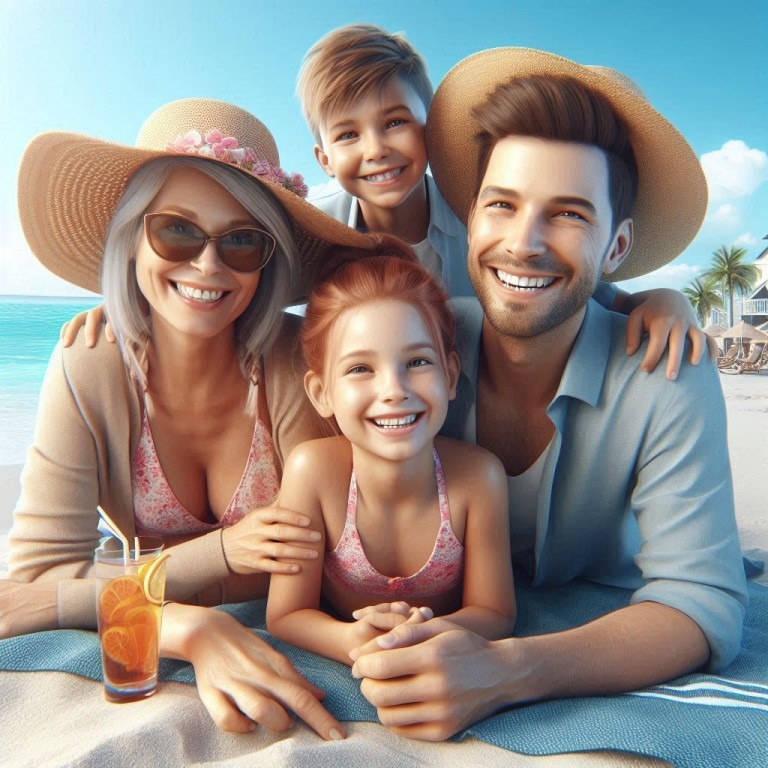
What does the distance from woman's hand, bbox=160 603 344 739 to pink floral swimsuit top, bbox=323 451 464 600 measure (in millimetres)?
345

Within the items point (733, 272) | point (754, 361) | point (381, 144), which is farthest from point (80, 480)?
point (733, 272)

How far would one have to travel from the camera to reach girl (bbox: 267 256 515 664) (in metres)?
2.10

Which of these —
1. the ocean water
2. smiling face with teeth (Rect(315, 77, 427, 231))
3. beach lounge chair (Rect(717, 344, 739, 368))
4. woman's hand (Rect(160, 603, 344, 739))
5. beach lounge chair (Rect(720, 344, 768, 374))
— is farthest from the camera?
beach lounge chair (Rect(717, 344, 739, 368))

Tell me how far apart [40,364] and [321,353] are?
2484cm

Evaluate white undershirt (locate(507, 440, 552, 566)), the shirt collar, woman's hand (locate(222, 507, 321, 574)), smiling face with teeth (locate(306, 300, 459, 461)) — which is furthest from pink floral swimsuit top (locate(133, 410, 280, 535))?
the shirt collar

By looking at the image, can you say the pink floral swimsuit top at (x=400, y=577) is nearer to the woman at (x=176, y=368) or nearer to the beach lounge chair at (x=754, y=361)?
the woman at (x=176, y=368)

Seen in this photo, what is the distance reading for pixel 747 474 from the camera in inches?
267

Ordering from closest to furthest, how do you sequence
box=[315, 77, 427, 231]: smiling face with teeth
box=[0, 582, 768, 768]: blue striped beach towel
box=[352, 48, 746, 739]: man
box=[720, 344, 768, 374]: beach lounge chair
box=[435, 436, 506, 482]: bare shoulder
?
box=[0, 582, 768, 768]: blue striped beach towel < box=[352, 48, 746, 739]: man < box=[435, 436, 506, 482]: bare shoulder < box=[315, 77, 427, 231]: smiling face with teeth < box=[720, 344, 768, 374]: beach lounge chair

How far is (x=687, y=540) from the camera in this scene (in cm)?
217

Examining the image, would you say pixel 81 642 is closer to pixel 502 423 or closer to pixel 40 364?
pixel 502 423

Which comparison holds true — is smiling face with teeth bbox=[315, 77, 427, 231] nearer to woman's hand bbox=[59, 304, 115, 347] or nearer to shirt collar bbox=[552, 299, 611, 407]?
shirt collar bbox=[552, 299, 611, 407]

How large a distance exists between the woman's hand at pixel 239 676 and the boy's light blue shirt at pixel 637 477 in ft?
3.21

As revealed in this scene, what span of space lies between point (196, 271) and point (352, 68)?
1.29 m

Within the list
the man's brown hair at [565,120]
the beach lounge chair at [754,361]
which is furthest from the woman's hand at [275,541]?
the beach lounge chair at [754,361]
